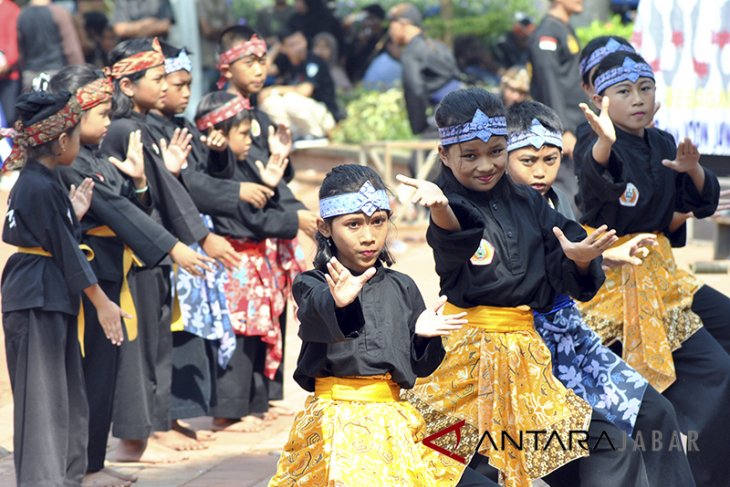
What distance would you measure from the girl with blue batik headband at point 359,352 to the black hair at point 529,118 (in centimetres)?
95

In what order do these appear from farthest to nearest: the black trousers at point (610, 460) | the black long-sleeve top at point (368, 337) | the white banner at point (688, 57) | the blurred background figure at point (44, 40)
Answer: the blurred background figure at point (44, 40)
the white banner at point (688, 57)
the black trousers at point (610, 460)
the black long-sleeve top at point (368, 337)

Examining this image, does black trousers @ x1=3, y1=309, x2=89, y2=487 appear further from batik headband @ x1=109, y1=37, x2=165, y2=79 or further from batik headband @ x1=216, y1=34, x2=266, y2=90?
batik headband @ x1=216, y1=34, x2=266, y2=90

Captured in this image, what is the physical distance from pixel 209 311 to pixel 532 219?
8.54ft

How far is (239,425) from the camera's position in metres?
6.93

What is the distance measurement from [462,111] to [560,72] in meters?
5.50

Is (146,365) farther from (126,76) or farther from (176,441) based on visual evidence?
(126,76)

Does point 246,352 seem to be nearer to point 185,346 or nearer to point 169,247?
point 185,346

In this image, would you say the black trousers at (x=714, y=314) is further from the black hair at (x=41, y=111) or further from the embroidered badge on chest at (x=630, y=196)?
the black hair at (x=41, y=111)

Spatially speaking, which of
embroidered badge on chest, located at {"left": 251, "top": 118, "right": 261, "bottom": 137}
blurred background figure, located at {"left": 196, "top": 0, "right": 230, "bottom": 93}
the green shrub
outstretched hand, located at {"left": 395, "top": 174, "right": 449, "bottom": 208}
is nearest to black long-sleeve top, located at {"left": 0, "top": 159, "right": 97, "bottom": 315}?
outstretched hand, located at {"left": 395, "top": 174, "right": 449, "bottom": 208}

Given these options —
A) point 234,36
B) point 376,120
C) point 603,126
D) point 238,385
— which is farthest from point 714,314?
point 376,120

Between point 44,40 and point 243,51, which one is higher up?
point 44,40

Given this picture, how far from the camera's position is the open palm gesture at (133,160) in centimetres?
593

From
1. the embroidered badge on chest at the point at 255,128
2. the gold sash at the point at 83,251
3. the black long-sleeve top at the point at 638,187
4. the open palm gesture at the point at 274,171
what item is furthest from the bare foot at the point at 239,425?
the black long-sleeve top at the point at 638,187

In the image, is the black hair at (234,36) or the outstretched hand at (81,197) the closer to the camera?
the outstretched hand at (81,197)
